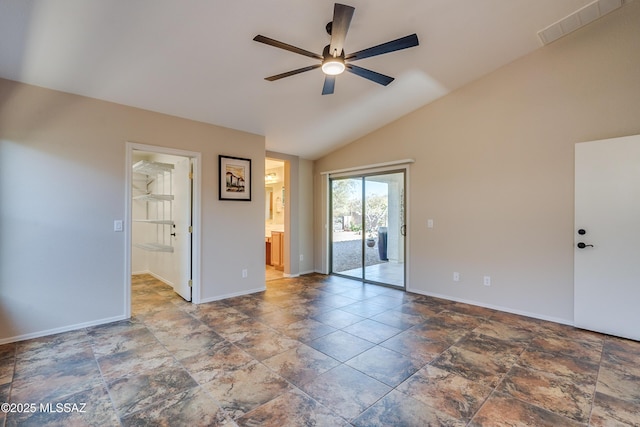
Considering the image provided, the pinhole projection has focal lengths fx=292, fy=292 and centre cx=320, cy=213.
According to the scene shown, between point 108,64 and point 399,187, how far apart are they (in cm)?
415

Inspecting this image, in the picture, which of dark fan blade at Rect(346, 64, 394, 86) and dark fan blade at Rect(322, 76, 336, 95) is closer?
dark fan blade at Rect(346, 64, 394, 86)

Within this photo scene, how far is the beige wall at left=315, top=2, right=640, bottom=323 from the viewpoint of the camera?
3.17m

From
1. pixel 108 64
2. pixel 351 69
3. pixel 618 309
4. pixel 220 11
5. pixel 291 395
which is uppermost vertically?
pixel 220 11

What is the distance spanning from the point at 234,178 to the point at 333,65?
2618 millimetres

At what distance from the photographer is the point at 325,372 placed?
7.76 feet

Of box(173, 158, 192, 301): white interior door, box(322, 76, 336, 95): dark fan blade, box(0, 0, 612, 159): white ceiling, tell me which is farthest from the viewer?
box(173, 158, 192, 301): white interior door

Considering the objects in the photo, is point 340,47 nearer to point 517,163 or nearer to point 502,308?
point 517,163

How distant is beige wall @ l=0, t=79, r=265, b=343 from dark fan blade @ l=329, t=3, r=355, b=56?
2643mm

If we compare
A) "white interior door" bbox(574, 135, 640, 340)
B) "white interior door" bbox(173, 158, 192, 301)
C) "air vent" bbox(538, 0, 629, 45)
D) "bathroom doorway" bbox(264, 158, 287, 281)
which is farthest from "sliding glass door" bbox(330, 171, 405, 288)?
"white interior door" bbox(173, 158, 192, 301)

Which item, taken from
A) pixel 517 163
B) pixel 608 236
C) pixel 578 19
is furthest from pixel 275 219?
pixel 578 19

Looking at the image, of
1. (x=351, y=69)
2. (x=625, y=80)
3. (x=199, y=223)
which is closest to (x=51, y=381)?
(x=199, y=223)

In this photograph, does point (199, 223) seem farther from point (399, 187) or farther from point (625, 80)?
point (625, 80)

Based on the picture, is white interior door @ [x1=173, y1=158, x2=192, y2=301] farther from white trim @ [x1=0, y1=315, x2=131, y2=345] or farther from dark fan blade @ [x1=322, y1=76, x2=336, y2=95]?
dark fan blade @ [x1=322, y1=76, x2=336, y2=95]

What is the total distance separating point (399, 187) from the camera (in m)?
4.99
